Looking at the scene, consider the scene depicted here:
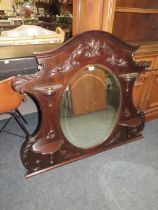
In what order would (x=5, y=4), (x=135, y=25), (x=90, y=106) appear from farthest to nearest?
(x=5, y=4) → (x=135, y=25) → (x=90, y=106)

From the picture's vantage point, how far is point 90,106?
1521 mm

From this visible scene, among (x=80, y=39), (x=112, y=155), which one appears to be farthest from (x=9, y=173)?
(x=80, y=39)

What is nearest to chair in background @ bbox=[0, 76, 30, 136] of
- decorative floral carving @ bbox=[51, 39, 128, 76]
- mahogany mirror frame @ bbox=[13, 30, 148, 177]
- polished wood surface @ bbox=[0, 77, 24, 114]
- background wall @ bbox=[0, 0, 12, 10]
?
polished wood surface @ bbox=[0, 77, 24, 114]

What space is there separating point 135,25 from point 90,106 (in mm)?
1039

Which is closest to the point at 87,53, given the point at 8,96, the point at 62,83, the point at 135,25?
the point at 62,83

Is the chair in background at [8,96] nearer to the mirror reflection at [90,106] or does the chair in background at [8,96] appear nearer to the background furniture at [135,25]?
the mirror reflection at [90,106]

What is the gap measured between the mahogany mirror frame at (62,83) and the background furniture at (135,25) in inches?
10.0

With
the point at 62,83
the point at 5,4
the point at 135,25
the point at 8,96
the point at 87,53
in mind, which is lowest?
the point at 8,96

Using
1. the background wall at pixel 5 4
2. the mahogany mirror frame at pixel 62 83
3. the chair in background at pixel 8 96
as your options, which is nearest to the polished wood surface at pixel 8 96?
the chair in background at pixel 8 96

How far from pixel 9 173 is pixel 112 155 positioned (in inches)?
33.4

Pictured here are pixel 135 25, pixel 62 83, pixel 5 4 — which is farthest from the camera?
pixel 5 4

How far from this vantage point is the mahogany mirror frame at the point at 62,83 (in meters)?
1.09

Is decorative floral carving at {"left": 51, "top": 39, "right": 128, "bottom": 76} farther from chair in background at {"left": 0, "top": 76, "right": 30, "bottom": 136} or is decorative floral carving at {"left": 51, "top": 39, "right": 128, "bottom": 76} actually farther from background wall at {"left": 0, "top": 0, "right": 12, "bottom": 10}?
background wall at {"left": 0, "top": 0, "right": 12, "bottom": 10}

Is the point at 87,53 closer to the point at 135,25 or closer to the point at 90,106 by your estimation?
the point at 90,106
